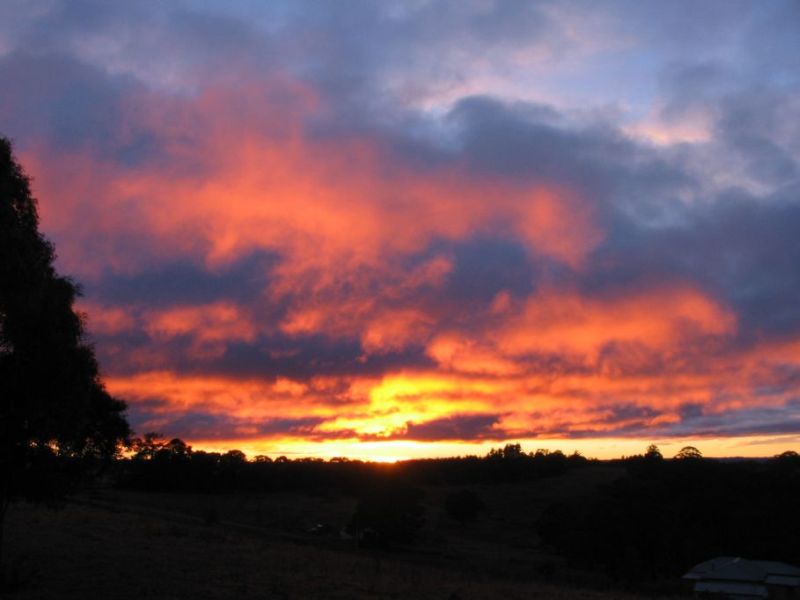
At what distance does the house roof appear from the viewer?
4816 cm

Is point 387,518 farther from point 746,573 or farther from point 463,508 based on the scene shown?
point 746,573

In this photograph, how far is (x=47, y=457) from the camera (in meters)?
19.7

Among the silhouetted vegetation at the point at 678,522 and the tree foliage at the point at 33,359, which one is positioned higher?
the tree foliage at the point at 33,359

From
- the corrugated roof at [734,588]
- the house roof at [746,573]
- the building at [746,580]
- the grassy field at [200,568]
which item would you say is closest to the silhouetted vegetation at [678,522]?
the grassy field at [200,568]

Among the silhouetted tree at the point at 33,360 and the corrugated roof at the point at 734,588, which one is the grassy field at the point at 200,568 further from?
the corrugated roof at the point at 734,588

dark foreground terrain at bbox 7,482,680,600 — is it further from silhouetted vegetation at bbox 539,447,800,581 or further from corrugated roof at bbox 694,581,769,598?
silhouetted vegetation at bbox 539,447,800,581

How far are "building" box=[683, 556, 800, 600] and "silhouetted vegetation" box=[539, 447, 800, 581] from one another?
757 centimetres

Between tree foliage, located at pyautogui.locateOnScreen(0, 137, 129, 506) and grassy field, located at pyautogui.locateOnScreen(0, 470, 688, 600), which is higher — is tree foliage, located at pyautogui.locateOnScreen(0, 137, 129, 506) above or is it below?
above

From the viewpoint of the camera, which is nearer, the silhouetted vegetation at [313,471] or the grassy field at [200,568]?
the grassy field at [200,568]

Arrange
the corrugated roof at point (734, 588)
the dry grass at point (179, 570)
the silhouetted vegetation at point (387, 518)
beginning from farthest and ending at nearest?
the silhouetted vegetation at point (387, 518) → the corrugated roof at point (734, 588) → the dry grass at point (179, 570)

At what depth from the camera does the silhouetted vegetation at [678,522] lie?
5862cm

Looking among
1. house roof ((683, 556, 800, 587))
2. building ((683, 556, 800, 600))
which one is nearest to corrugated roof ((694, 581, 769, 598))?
building ((683, 556, 800, 600))

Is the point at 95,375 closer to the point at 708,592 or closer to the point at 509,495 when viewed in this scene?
the point at 708,592

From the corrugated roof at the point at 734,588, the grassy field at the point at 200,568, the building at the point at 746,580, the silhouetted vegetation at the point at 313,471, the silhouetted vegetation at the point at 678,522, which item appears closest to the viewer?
the grassy field at the point at 200,568
